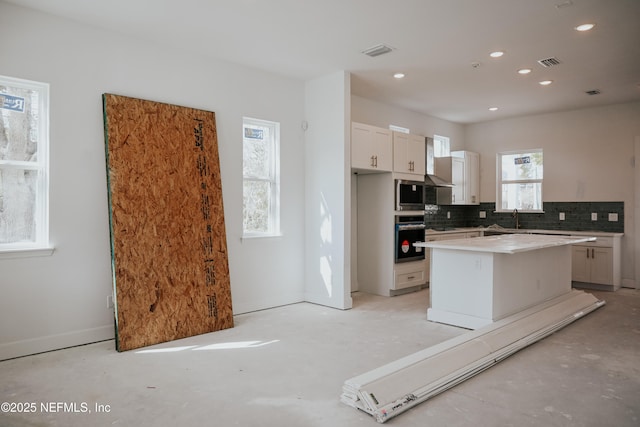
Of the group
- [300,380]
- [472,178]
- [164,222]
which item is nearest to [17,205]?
[164,222]

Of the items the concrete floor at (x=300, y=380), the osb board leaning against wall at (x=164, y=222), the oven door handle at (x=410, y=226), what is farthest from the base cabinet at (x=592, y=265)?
the osb board leaning against wall at (x=164, y=222)

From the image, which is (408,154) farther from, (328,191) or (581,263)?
(581,263)

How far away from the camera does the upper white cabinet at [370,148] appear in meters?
5.68

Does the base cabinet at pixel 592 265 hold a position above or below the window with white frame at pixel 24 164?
→ below

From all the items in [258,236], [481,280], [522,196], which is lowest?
[481,280]

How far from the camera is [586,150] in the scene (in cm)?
724

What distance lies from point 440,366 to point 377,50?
131 inches

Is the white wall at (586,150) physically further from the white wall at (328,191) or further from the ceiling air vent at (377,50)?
the ceiling air vent at (377,50)

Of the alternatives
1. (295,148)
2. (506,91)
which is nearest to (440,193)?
(506,91)

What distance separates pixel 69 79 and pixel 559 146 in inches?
296

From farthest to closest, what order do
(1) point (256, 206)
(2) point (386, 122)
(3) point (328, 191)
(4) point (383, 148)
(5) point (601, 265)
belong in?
(2) point (386, 122), (5) point (601, 265), (4) point (383, 148), (3) point (328, 191), (1) point (256, 206)

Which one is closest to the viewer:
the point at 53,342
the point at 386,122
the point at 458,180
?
the point at 53,342

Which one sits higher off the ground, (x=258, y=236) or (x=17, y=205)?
(x=17, y=205)

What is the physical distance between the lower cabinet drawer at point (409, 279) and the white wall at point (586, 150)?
9.30 feet
